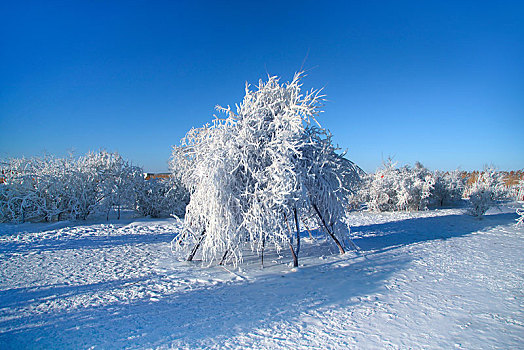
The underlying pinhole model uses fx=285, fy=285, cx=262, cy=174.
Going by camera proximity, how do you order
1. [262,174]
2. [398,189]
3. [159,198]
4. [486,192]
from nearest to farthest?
[262,174] < [486,192] < [159,198] < [398,189]

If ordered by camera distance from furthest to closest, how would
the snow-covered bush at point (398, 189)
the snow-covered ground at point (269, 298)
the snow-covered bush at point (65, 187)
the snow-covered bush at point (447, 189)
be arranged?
the snow-covered bush at point (447, 189)
the snow-covered bush at point (398, 189)
the snow-covered bush at point (65, 187)
the snow-covered ground at point (269, 298)

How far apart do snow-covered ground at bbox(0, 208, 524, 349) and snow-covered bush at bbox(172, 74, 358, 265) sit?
87 centimetres

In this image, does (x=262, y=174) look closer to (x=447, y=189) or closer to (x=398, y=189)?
(x=398, y=189)

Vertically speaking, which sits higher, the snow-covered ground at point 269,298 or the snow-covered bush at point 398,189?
the snow-covered bush at point 398,189

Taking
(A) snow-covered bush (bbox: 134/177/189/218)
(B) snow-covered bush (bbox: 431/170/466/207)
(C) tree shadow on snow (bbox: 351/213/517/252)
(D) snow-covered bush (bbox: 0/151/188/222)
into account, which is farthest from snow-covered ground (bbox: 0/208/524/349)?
(B) snow-covered bush (bbox: 431/170/466/207)

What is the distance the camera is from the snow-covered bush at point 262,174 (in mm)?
5402

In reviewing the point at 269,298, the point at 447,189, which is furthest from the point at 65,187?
the point at 447,189

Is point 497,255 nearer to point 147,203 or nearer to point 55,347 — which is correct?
point 55,347

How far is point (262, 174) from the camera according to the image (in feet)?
18.3

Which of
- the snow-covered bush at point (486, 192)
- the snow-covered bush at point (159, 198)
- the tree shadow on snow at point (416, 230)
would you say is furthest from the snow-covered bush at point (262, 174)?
the snow-covered bush at point (486, 192)

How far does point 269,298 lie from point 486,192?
38.6 ft

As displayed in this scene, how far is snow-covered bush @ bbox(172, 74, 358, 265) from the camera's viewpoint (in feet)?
17.7

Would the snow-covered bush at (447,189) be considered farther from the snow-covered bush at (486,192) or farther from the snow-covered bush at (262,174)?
the snow-covered bush at (262,174)

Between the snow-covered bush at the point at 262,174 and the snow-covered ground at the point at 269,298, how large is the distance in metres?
0.87
